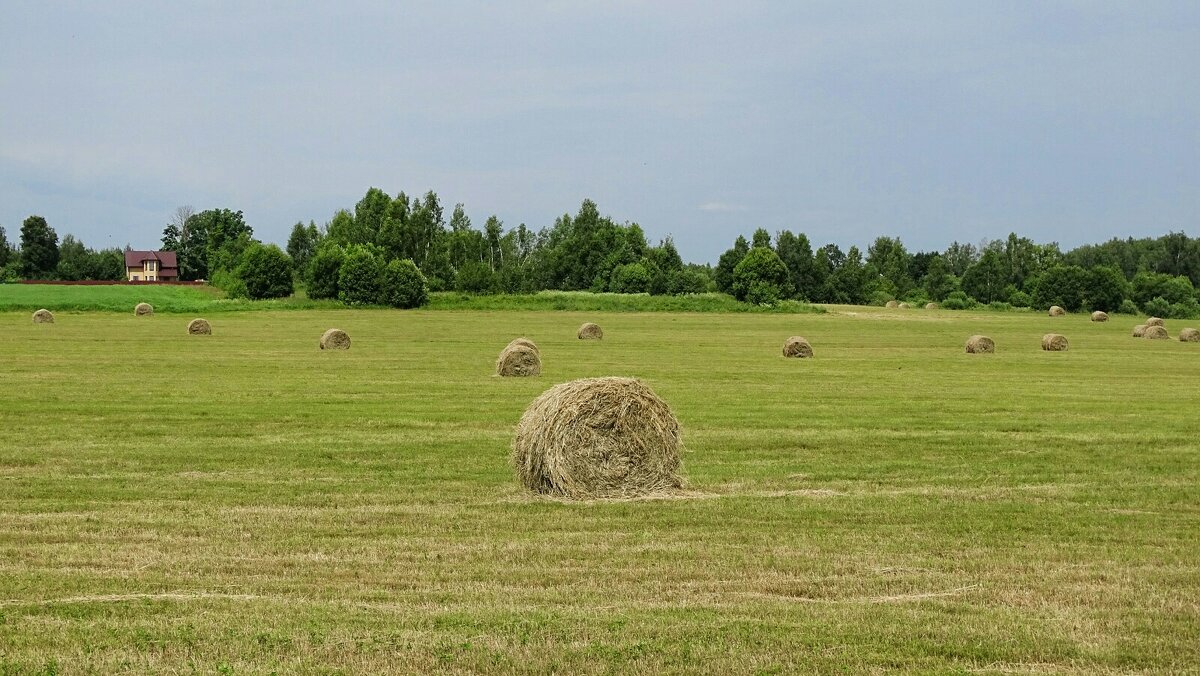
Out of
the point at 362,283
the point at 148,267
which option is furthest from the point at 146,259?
the point at 362,283

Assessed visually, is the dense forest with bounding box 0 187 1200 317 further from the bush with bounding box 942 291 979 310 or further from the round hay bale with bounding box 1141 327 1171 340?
the round hay bale with bounding box 1141 327 1171 340

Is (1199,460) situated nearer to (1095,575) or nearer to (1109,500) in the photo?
(1109,500)

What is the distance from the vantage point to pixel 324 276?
127375 millimetres

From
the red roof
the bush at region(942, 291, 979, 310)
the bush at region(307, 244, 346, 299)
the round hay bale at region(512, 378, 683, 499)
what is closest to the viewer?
the round hay bale at region(512, 378, 683, 499)

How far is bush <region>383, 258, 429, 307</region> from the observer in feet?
367

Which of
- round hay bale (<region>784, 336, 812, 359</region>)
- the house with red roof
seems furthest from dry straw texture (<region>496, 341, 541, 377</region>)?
the house with red roof

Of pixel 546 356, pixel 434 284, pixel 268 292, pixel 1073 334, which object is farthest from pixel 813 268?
pixel 546 356

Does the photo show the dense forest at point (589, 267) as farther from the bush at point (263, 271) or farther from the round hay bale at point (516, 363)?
the round hay bale at point (516, 363)

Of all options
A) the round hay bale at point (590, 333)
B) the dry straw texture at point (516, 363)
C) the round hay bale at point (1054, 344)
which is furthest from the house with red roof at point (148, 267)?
the dry straw texture at point (516, 363)

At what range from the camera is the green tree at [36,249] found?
175750 mm

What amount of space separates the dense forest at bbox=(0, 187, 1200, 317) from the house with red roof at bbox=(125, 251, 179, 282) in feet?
8.99

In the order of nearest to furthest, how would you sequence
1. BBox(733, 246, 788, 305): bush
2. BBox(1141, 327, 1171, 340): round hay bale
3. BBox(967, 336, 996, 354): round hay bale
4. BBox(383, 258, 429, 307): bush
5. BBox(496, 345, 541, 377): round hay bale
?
BBox(496, 345, 541, 377): round hay bale, BBox(967, 336, 996, 354): round hay bale, BBox(1141, 327, 1171, 340): round hay bale, BBox(383, 258, 429, 307): bush, BBox(733, 246, 788, 305): bush

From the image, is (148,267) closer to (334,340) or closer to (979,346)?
(334,340)

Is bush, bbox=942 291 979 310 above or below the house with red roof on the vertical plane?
below
